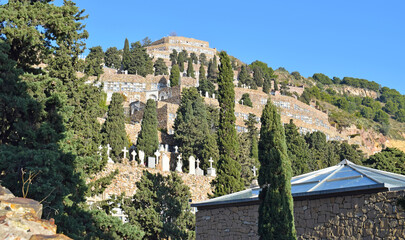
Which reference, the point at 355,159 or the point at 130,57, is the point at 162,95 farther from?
the point at 355,159

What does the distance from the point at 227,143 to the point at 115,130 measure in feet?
42.7

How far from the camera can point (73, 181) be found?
15547mm

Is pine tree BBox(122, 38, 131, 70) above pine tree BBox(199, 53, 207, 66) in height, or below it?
below

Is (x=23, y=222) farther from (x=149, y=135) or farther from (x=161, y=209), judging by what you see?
(x=149, y=135)

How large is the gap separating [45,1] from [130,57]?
2490 inches

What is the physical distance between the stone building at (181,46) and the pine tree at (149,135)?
80.2 meters

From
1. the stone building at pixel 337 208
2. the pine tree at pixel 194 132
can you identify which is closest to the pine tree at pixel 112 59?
the pine tree at pixel 194 132

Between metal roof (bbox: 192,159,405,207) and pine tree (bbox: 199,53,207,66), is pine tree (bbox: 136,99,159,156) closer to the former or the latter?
metal roof (bbox: 192,159,405,207)

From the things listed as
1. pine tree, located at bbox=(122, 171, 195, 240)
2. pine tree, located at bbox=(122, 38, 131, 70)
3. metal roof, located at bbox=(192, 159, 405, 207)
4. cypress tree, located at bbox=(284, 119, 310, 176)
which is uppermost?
pine tree, located at bbox=(122, 38, 131, 70)

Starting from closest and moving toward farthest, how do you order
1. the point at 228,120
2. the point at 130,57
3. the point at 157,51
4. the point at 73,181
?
1. the point at 73,181
2. the point at 228,120
3. the point at 130,57
4. the point at 157,51

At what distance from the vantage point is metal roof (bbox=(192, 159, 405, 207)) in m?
11.3

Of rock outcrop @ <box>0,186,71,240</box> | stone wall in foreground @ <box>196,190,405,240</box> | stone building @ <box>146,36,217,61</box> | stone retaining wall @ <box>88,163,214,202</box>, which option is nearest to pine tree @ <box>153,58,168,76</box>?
stone building @ <box>146,36,217,61</box>

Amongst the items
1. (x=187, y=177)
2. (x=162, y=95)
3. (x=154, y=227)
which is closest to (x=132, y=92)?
(x=162, y=95)

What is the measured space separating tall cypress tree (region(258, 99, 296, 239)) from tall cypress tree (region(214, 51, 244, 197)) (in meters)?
12.1
